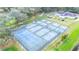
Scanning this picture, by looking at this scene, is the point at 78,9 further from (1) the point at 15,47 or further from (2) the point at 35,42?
(1) the point at 15,47

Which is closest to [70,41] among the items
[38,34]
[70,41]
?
[70,41]

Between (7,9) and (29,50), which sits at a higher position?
(7,9)

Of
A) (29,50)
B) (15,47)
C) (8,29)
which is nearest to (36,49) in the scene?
(29,50)

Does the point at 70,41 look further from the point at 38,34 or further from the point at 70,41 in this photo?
the point at 38,34
